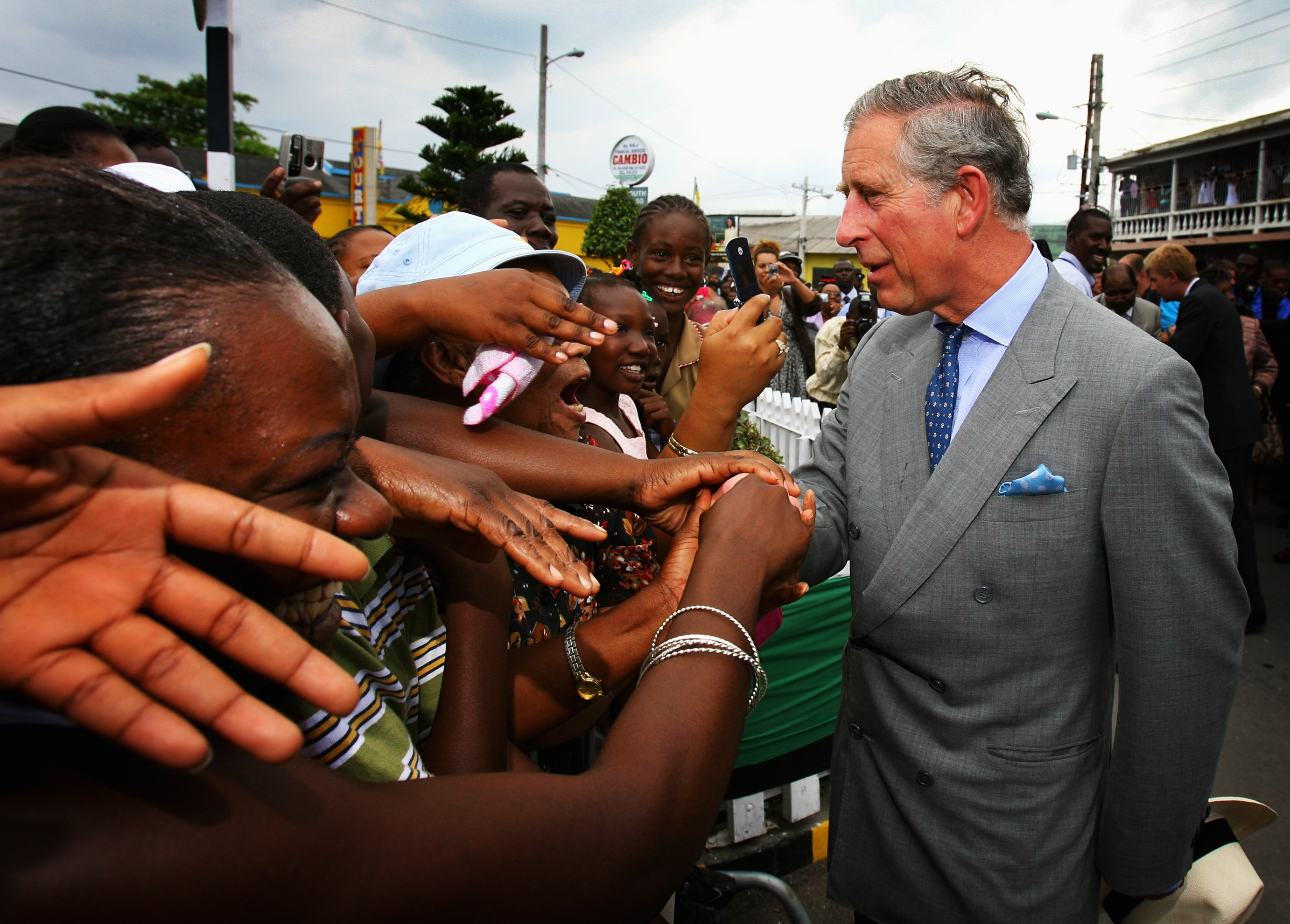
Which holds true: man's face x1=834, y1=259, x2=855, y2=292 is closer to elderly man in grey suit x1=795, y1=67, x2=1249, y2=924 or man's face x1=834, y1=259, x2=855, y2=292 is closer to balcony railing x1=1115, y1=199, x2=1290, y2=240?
elderly man in grey suit x1=795, y1=67, x2=1249, y2=924

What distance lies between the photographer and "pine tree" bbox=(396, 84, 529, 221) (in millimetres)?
21359

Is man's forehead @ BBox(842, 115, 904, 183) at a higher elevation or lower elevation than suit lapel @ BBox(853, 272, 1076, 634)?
higher

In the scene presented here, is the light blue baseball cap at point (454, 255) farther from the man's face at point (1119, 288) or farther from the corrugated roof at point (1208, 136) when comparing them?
the corrugated roof at point (1208, 136)

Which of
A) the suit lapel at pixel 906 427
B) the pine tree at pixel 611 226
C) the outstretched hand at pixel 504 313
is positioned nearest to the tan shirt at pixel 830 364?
the suit lapel at pixel 906 427

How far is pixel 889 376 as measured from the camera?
215 cm

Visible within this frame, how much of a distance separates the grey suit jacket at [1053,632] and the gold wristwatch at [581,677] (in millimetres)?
715

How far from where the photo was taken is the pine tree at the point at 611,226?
21047 millimetres

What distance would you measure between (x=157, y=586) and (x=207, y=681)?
0.08m

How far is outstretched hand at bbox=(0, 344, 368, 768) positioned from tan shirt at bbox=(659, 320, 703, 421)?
3.40 metres

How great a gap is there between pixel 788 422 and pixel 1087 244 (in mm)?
2889

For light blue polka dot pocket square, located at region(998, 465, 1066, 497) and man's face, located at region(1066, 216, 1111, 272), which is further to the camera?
man's face, located at region(1066, 216, 1111, 272)

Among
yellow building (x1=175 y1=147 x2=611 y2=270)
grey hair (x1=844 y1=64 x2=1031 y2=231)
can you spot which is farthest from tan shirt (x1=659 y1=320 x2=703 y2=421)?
yellow building (x1=175 y1=147 x2=611 y2=270)

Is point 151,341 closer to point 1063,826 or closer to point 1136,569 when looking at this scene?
point 1136,569

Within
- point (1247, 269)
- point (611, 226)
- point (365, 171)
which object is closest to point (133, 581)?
point (1247, 269)
